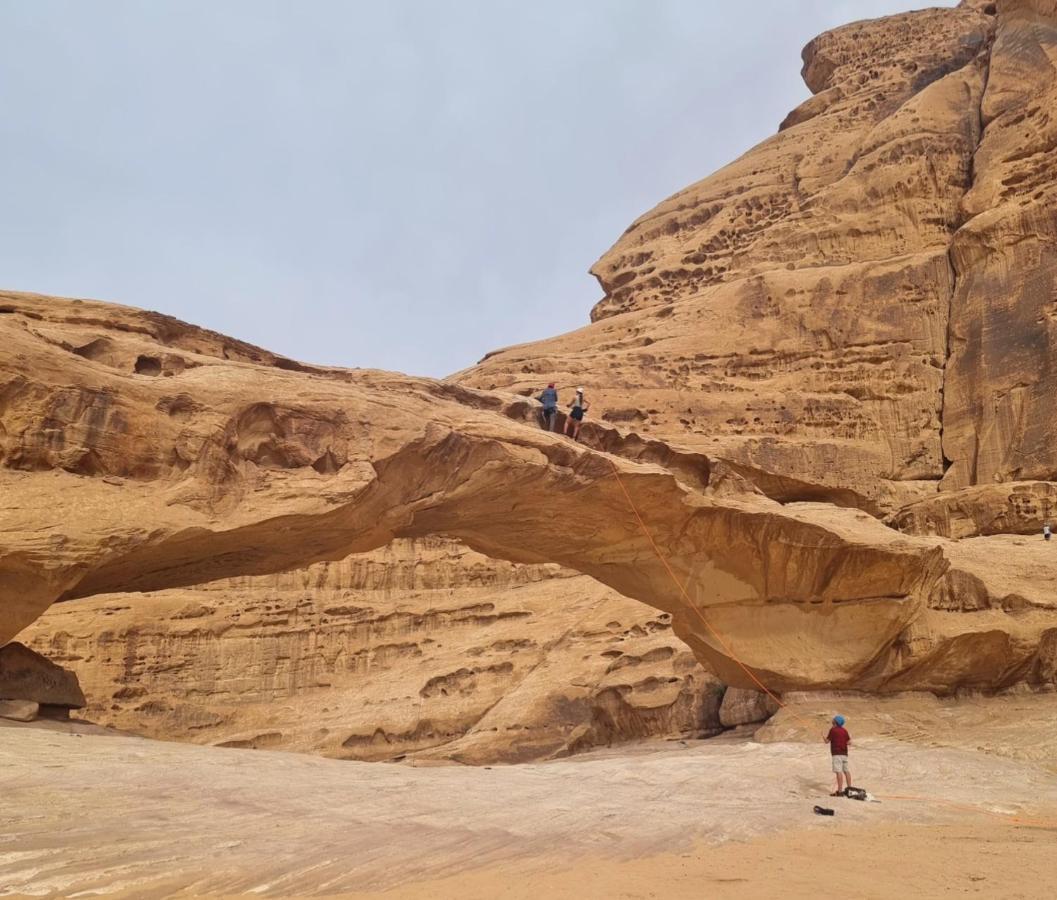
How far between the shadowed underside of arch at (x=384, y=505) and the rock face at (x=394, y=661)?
360cm

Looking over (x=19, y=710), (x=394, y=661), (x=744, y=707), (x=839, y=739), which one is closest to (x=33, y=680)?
(x=19, y=710)

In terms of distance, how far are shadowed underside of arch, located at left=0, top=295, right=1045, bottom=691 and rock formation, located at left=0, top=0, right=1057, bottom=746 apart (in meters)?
0.04

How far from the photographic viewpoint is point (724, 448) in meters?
29.5

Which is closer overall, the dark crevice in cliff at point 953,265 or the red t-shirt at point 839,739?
the red t-shirt at point 839,739

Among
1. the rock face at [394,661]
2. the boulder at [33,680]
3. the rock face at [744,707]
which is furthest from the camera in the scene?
the rock face at [394,661]

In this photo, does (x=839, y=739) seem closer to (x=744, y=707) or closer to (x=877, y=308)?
(x=744, y=707)

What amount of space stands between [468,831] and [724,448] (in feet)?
73.5

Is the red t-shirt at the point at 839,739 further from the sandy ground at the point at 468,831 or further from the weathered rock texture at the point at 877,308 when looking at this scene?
the weathered rock texture at the point at 877,308

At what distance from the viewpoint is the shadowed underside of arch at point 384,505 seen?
11297 mm

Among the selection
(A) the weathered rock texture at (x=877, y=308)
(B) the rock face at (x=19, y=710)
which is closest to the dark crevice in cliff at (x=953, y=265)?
(A) the weathered rock texture at (x=877, y=308)

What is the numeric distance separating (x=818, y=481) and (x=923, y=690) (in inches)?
499

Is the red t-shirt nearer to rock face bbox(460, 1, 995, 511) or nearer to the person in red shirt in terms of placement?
the person in red shirt

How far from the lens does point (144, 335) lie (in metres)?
13.6

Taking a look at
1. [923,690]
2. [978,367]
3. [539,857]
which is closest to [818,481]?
[978,367]
